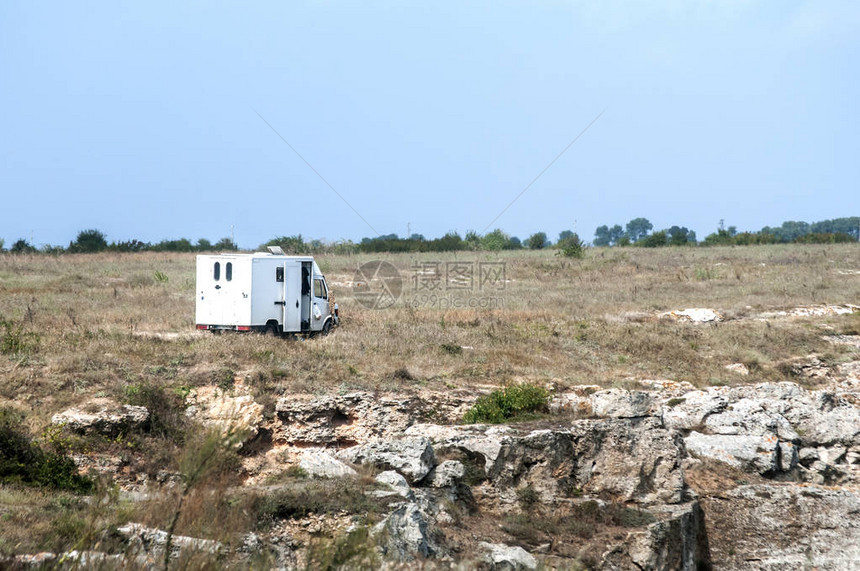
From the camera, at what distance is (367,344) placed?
2044 cm

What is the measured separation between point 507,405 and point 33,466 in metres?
8.85

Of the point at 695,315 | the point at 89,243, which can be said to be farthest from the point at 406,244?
the point at 695,315

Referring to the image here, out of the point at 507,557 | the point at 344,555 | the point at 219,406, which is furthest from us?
the point at 219,406

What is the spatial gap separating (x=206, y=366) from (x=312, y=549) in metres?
11.1

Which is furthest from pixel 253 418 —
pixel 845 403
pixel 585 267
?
pixel 585 267

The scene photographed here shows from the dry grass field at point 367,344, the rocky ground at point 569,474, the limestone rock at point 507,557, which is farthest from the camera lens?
the dry grass field at point 367,344

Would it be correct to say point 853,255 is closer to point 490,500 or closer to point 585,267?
point 585,267

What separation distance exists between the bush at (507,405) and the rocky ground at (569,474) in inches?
16.2

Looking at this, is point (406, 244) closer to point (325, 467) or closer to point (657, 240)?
point (657, 240)

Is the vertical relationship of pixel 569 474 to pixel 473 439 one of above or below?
below

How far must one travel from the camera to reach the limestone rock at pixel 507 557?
29.9 feet

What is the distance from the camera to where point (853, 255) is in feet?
161

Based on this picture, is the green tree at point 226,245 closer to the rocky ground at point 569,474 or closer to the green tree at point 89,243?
the green tree at point 89,243

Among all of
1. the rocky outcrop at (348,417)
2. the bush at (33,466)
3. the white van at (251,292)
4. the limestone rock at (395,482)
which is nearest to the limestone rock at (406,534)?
the limestone rock at (395,482)
